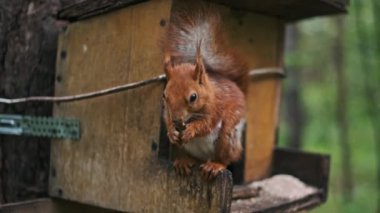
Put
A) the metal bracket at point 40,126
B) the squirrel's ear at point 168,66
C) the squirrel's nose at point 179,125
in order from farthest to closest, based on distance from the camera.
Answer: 1. the metal bracket at point 40,126
2. the squirrel's ear at point 168,66
3. the squirrel's nose at point 179,125

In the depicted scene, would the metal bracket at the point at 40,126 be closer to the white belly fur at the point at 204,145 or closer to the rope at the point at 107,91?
the rope at the point at 107,91

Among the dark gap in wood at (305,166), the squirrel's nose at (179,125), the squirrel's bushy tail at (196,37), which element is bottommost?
the dark gap in wood at (305,166)

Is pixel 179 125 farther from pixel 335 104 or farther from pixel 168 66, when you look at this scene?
pixel 335 104

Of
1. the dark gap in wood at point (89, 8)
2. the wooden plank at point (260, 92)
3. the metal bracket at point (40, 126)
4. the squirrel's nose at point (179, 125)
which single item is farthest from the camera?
the wooden plank at point (260, 92)

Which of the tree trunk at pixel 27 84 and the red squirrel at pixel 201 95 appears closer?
the red squirrel at pixel 201 95

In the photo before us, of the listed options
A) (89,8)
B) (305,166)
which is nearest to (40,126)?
(89,8)

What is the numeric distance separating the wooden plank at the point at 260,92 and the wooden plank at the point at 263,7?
9 cm

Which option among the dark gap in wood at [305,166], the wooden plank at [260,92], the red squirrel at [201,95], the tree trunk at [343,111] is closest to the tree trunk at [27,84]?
the red squirrel at [201,95]

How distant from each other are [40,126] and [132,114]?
0.51m

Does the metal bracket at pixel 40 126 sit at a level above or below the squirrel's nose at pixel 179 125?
below

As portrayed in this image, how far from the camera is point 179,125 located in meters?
1.93

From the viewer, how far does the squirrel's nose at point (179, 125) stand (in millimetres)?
1909

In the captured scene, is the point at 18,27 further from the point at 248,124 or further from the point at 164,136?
the point at 248,124

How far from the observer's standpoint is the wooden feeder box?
7.39ft
